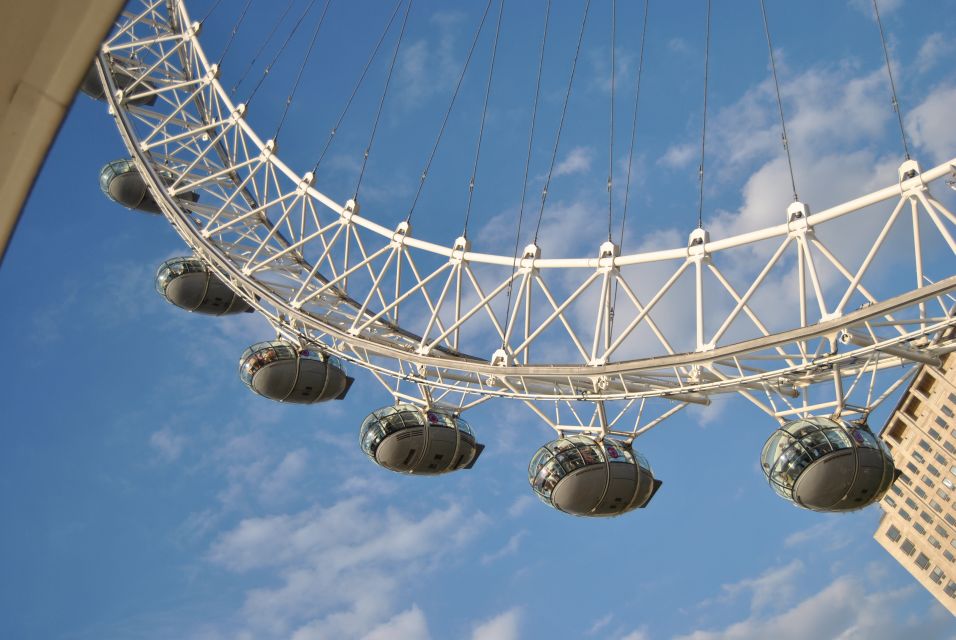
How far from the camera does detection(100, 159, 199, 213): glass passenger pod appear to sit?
32344 mm

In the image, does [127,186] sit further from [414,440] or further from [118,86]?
[414,440]

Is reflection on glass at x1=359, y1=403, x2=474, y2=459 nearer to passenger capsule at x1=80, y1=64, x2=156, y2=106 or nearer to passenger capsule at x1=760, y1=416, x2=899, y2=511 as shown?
passenger capsule at x1=760, y1=416, x2=899, y2=511

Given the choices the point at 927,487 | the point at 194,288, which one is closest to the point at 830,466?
the point at 194,288

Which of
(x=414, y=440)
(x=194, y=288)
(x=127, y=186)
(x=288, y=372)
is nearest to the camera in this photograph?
(x=414, y=440)

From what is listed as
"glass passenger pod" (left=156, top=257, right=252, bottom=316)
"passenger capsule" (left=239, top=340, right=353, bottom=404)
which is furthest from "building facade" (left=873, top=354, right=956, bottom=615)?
"glass passenger pod" (left=156, top=257, right=252, bottom=316)

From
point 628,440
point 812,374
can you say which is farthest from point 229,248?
point 812,374

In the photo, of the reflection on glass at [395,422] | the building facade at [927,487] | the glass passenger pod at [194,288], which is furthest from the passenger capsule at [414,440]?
the building facade at [927,487]

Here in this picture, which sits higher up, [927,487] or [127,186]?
[127,186]

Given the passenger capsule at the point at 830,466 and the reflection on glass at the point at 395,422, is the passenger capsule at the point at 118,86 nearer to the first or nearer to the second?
the reflection on glass at the point at 395,422

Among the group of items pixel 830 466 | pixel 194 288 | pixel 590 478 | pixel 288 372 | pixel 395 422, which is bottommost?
pixel 830 466

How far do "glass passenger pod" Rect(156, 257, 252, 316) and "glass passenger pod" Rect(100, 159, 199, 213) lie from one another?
92.7 inches

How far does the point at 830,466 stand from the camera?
782 inches

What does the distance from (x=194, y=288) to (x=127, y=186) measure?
14.7 ft

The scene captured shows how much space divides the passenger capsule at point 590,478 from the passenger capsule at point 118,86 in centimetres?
1885
